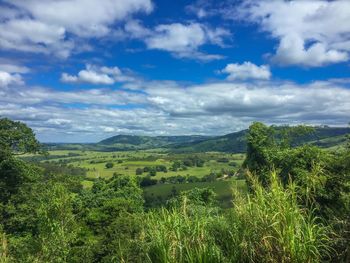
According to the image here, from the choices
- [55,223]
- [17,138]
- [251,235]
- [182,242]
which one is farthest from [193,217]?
[17,138]

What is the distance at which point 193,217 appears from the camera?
30.8 feet

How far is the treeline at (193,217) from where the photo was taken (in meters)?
7.54

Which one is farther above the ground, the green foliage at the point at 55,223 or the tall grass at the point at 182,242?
the tall grass at the point at 182,242

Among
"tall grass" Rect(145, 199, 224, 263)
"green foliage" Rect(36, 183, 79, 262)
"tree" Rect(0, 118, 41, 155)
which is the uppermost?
"tree" Rect(0, 118, 41, 155)

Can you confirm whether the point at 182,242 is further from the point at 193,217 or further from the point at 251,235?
the point at 251,235

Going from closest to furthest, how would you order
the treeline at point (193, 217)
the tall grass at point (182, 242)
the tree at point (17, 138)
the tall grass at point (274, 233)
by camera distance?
the tall grass at point (274, 233) → the treeline at point (193, 217) → the tall grass at point (182, 242) → the tree at point (17, 138)

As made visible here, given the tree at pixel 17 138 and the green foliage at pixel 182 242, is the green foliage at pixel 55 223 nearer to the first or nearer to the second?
the tree at pixel 17 138

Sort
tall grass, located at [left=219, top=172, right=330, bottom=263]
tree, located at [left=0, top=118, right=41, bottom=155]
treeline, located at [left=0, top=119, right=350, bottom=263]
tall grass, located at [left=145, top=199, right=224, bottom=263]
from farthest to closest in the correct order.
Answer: tree, located at [left=0, top=118, right=41, bottom=155] < tall grass, located at [left=145, top=199, right=224, bottom=263] < treeline, located at [left=0, top=119, right=350, bottom=263] < tall grass, located at [left=219, top=172, right=330, bottom=263]

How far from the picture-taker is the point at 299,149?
39.0 meters

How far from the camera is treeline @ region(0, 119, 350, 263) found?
7543 mm

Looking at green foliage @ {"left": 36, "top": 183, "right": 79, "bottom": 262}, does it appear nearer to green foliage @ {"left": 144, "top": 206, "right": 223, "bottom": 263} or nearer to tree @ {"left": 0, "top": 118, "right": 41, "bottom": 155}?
tree @ {"left": 0, "top": 118, "right": 41, "bottom": 155}

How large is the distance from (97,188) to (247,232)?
69.2 meters

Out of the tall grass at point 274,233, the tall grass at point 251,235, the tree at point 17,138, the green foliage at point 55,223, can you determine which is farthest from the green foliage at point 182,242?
the tree at point 17,138

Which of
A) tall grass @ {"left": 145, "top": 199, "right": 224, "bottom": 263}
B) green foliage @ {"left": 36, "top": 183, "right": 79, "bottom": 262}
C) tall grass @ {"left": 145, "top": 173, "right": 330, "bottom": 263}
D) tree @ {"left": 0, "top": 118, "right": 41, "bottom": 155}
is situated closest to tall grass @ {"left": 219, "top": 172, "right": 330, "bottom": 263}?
tall grass @ {"left": 145, "top": 173, "right": 330, "bottom": 263}
